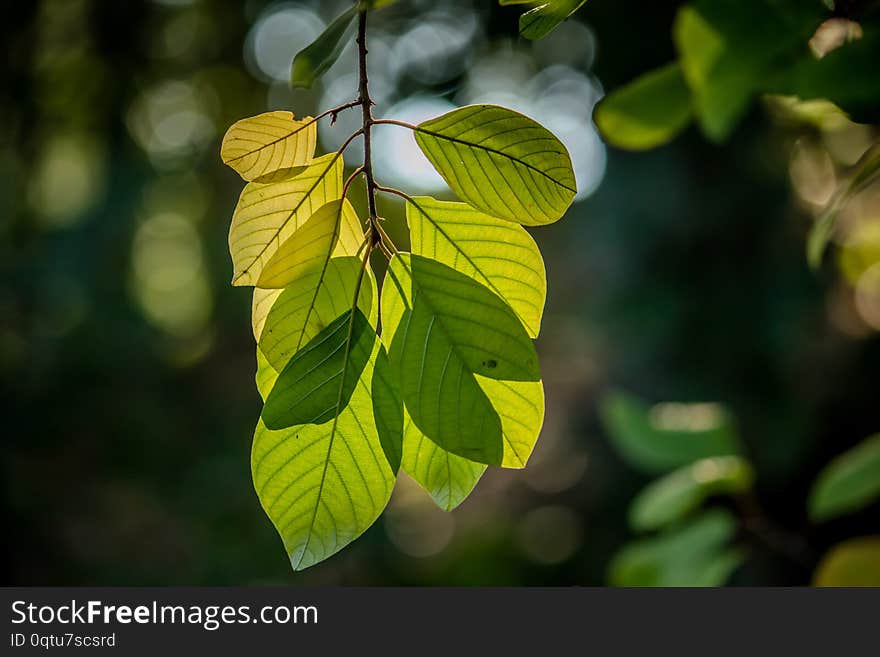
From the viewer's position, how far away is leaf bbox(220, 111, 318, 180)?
1.66 ft

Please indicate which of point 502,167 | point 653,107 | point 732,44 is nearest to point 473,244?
point 502,167

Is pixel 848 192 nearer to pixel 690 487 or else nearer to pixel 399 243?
pixel 690 487

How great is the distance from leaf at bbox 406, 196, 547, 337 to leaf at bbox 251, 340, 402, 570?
0.28ft

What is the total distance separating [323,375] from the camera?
19.3 inches

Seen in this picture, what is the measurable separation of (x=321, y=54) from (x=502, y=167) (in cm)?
15

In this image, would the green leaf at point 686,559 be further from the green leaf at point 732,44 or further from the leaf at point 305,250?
the leaf at point 305,250

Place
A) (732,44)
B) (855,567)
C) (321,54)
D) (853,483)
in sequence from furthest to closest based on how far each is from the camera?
(855,567)
(853,483)
(732,44)
(321,54)

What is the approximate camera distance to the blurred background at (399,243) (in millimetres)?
3434

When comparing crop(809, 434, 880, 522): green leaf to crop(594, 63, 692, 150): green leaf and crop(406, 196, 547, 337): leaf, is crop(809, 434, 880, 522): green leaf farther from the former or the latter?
crop(406, 196, 547, 337): leaf

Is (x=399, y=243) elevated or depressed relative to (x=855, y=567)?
depressed

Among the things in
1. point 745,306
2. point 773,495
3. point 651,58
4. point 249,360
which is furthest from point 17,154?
point 773,495

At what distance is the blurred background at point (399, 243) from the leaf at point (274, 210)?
235 cm

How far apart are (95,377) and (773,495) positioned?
4543 millimetres

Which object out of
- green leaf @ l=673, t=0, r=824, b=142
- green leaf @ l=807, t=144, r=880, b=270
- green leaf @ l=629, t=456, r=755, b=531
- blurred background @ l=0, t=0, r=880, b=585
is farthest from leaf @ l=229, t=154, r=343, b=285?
blurred background @ l=0, t=0, r=880, b=585
